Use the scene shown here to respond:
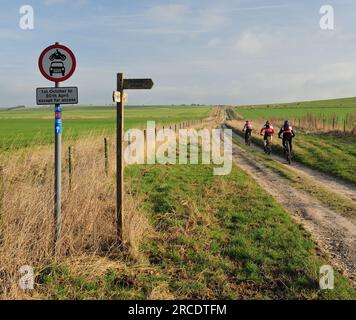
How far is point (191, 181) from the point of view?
1234 centimetres

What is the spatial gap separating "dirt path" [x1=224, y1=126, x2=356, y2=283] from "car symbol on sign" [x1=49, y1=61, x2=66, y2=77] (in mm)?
5158

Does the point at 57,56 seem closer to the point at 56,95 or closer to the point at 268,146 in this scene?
the point at 56,95

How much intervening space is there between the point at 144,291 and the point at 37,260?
66.3 inches

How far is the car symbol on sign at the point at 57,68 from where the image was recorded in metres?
5.42

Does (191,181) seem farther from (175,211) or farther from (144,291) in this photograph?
(144,291)

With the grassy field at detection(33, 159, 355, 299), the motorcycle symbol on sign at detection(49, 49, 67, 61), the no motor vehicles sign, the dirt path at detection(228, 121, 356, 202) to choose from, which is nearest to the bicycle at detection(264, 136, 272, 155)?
the dirt path at detection(228, 121, 356, 202)

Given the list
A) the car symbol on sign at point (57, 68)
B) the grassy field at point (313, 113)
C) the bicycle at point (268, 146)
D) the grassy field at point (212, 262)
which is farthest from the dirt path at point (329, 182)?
the grassy field at point (313, 113)

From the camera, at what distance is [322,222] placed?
7.90 metres

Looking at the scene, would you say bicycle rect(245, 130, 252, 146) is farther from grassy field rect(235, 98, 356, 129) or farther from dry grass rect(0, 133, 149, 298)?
dry grass rect(0, 133, 149, 298)

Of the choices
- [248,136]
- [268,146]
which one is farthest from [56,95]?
[248,136]

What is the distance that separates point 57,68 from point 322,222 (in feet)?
20.0

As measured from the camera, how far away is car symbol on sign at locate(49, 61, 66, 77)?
542 centimetres

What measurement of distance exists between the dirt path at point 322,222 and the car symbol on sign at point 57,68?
5158mm

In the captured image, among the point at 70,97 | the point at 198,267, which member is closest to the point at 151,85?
the point at 70,97
